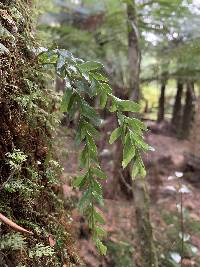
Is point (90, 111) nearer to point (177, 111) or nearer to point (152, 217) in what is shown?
point (152, 217)

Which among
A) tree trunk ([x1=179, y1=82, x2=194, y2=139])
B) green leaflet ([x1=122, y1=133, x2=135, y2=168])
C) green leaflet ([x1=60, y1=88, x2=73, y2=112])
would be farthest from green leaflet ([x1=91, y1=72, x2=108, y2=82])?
tree trunk ([x1=179, y1=82, x2=194, y2=139])

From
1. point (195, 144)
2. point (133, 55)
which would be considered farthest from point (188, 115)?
point (133, 55)

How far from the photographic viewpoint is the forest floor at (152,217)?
4871mm

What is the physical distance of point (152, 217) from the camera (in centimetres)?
652

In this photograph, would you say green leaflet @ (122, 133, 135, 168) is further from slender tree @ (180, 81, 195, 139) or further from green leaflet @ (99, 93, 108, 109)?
slender tree @ (180, 81, 195, 139)

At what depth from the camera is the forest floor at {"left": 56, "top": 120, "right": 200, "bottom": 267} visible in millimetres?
4871

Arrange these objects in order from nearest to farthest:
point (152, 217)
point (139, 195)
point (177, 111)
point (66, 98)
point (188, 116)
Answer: point (66, 98)
point (139, 195)
point (152, 217)
point (188, 116)
point (177, 111)

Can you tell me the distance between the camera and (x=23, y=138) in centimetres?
171

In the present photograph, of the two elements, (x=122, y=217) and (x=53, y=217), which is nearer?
(x=53, y=217)

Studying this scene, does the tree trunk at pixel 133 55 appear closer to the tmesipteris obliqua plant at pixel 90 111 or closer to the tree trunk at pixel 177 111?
the tmesipteris obliqua plant at pixel 90 111

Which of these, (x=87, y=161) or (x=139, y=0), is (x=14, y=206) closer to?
(x=87, y=161)

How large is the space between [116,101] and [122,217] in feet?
15.2

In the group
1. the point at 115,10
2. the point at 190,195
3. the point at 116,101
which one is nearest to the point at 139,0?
the point at 115,10

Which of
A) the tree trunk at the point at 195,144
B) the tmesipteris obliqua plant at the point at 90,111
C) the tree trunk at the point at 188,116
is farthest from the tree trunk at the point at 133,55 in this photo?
the tree trunk at the point at 188,116
